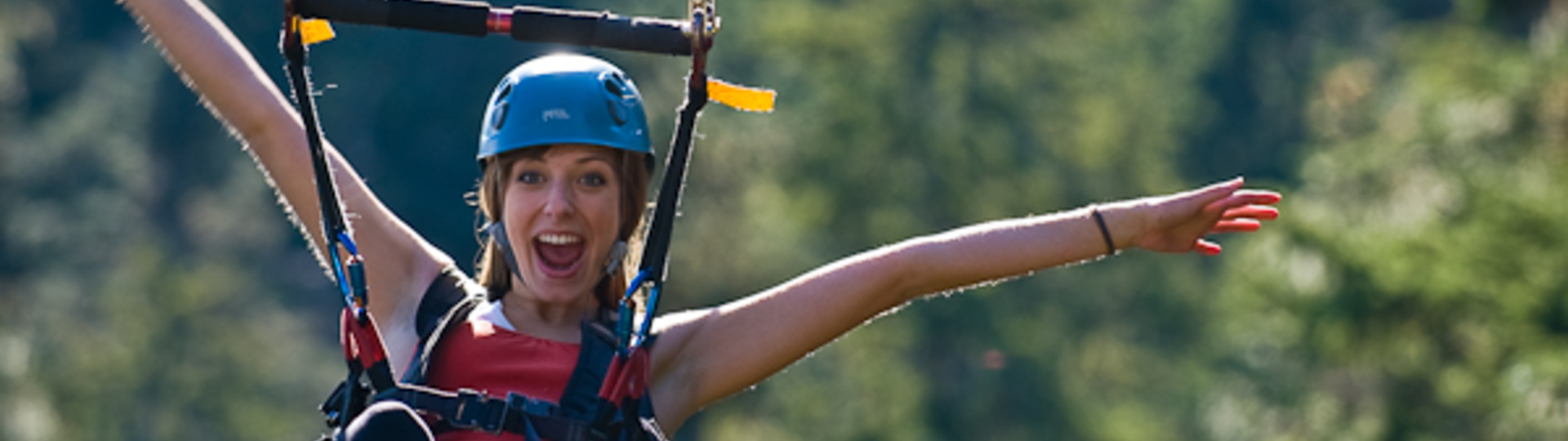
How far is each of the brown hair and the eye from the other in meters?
0.03

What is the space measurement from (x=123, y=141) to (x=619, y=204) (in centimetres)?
4014

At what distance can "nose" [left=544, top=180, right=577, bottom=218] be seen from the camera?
512 cm

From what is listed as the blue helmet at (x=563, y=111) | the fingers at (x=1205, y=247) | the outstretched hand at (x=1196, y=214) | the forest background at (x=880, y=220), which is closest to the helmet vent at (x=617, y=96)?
the blue helmet at (x=563, y=111)

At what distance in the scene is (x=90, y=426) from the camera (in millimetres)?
35438

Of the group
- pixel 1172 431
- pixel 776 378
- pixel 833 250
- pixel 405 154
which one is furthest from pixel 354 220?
pixel 405 154

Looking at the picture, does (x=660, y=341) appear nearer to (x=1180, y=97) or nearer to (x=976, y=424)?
(x=976, y=424)

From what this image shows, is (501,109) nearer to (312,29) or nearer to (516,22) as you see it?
(516,22)

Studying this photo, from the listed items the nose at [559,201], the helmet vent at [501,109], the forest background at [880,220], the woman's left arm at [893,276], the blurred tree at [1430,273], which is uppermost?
the helmet vent at [501,109]

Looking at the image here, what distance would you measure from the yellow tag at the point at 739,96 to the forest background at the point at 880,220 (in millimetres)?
15990

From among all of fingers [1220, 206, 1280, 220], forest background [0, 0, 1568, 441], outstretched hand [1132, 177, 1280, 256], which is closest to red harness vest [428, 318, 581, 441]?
outstretched hand [1132, 177, 1280, 256]

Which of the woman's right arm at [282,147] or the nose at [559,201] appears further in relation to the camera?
the woman's right arm at [282,147]

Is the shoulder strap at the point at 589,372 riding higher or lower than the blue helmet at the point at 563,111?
lower

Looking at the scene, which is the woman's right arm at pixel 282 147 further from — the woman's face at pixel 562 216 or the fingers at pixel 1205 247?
the fingers at pixel 1205 247

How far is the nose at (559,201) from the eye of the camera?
16.8ft
